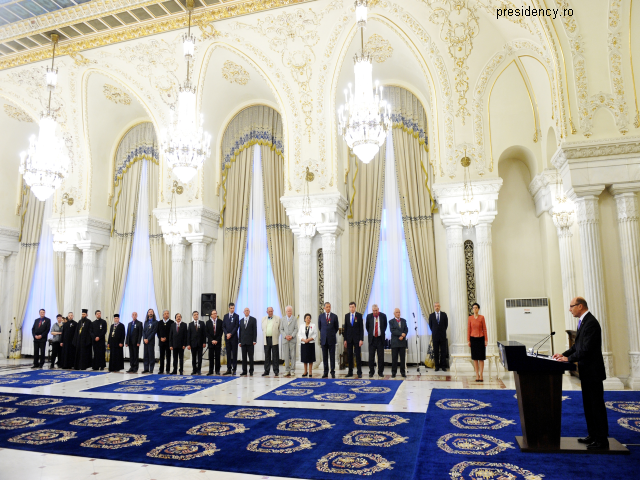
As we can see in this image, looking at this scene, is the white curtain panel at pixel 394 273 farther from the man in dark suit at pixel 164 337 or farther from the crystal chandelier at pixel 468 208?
the man in dark suit at pixel 164 337

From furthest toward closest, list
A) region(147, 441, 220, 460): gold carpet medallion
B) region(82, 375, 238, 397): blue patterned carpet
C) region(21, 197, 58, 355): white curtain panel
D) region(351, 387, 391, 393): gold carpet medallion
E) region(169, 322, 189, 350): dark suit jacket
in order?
1. region(21, 197, 58, 355): white curtain panel
2. region(169, 322, 189, 350): dark suit jacket
3. region(82, 375, 238, 397): blue patterned carpet
4. region(351, 387, 391, 393): gold carpet medallion
5. region(147, 441, 220, 460): gold carpet medallion

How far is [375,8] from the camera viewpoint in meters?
9.50

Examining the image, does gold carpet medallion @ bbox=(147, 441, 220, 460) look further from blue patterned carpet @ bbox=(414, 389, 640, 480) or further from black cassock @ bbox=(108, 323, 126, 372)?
black cassock @ bbox=(108, 323, 126, 372)

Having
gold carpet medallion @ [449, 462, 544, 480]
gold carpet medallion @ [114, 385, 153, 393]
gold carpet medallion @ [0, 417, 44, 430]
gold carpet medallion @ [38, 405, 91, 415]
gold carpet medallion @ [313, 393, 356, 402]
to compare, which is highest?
gold carpet medallion @ [38, 405, 91, 415]

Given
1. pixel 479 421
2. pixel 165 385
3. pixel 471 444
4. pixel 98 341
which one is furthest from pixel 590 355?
pixel 98 341

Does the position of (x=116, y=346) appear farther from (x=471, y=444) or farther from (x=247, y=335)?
(x=471, y=444)

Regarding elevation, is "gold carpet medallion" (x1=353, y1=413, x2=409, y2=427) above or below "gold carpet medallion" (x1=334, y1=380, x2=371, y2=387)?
above

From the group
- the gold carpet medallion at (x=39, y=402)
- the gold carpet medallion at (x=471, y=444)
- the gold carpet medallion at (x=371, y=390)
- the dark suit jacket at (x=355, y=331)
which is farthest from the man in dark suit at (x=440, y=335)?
the gold carpet medallion at (x=39, y=402)

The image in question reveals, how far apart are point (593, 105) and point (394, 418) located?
5.58 m

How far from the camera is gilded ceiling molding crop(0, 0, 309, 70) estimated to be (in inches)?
Result: 376

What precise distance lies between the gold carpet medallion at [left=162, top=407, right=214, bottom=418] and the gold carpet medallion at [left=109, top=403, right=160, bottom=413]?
33 cm

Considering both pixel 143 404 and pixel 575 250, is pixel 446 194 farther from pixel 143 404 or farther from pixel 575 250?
pixel 143 404

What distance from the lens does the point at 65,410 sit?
5918 mm

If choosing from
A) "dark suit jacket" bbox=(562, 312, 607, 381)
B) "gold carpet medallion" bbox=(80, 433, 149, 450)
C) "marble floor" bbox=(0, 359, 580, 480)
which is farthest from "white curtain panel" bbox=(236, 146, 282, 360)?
"dark suit jacket" bbox=(562, 312, 607, 381)
